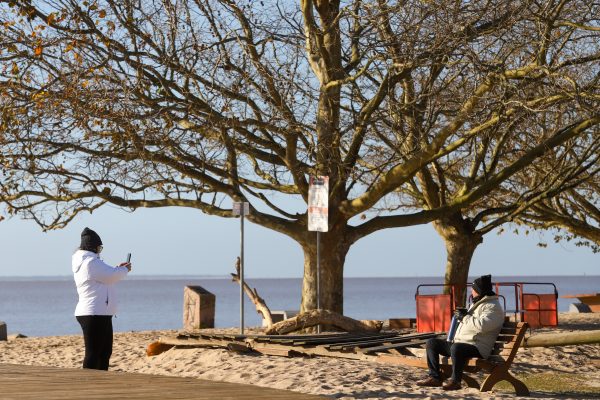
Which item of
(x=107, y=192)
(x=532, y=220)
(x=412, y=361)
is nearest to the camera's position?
(x=412, y=361)

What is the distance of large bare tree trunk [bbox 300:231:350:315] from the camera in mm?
21766

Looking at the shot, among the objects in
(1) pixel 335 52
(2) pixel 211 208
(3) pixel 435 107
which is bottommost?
(2) pixel 211 208

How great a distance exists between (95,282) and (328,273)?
34.4ft

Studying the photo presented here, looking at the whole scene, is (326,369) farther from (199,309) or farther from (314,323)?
(199,309)

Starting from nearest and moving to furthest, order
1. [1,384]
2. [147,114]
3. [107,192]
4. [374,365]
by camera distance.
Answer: [1,384] < [374,365] < [147,114] < [107,192]

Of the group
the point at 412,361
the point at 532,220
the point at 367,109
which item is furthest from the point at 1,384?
the point at 532,220

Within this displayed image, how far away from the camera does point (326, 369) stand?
13.5m

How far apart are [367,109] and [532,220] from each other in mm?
12746

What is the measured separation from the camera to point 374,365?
563 inches

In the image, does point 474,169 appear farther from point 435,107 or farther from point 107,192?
point 107,192

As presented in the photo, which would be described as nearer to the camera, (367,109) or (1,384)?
(1,384)

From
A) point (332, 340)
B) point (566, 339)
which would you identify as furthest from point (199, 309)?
point (566, 339)

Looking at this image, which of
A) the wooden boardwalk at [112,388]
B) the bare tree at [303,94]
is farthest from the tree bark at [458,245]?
the wooden boardwalk at [112,388]

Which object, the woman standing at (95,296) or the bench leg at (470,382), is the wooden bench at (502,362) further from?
the woman standing at (95,296)
